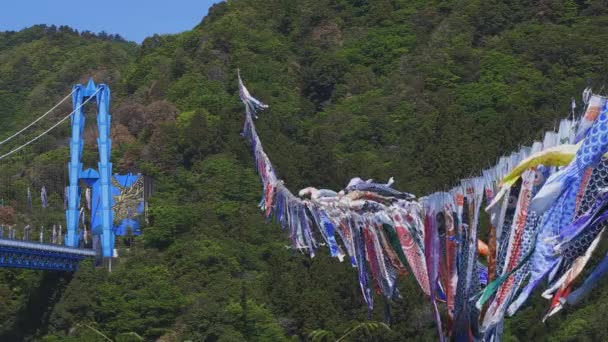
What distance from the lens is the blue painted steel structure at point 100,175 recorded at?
84044mm

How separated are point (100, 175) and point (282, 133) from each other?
1661 cm

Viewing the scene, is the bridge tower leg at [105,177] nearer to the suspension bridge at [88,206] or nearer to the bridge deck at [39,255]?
the suspension bridge at [88,206]

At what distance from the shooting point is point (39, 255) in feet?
250

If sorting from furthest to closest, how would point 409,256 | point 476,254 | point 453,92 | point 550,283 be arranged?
point 453,92 < point 409,256 < point 476,254 < point 550,283

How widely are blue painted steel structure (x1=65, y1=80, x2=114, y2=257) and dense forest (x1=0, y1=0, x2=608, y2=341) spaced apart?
1.64 metres

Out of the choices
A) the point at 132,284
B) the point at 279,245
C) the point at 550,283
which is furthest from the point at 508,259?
the point at 279,245

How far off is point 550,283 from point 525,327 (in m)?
40.2

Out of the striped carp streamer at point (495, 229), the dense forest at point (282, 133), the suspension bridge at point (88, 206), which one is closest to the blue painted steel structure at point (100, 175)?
the suspension bridge at point (88, 206)

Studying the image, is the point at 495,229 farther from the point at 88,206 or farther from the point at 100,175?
the point at 88,206

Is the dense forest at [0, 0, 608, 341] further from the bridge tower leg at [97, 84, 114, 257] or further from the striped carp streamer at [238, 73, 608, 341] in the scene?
the striped carp streamer at [238, 73, 608, 341]

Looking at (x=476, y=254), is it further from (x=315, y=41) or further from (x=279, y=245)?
(x=315, y=41)

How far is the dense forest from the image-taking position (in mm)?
73125

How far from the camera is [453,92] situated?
343 ft

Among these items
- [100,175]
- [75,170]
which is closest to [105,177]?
[100,175]
